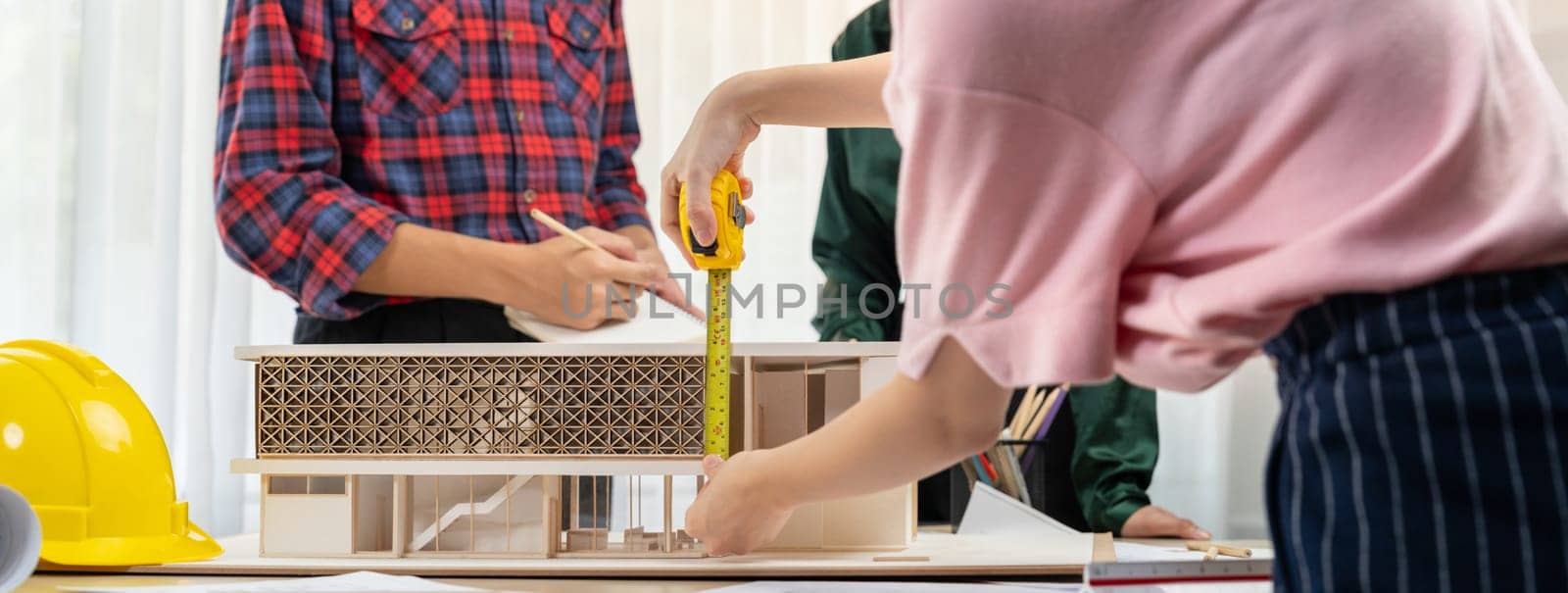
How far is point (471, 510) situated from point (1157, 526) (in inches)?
26.9

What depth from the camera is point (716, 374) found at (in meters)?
0.98

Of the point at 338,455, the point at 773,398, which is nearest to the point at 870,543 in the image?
the point at 773,398

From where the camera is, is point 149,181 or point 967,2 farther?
point 149,181

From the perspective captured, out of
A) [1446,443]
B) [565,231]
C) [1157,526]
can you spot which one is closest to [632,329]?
[565,231]

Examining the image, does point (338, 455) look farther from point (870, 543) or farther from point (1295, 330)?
point (1295, 330)

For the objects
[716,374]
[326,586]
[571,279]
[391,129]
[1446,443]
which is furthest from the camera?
[391,129]

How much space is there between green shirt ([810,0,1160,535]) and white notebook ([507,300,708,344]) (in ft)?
1.28

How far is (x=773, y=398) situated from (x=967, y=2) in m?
0.58

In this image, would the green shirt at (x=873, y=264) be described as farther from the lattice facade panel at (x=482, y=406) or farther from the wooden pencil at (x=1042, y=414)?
the lattice facade panel at (x=482, y=406)

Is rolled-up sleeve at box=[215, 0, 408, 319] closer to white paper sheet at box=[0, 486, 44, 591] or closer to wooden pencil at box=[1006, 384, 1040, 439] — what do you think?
white paper sheet at box=[0, 486, 44, 591]

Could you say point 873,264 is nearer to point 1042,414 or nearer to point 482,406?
point 1042,414

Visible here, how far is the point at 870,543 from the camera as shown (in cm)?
103

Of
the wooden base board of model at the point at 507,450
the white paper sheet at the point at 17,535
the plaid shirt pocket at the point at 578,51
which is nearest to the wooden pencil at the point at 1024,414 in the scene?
the wooden base board of model at the point at 507,450

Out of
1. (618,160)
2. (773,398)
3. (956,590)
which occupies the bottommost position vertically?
(956,590)
